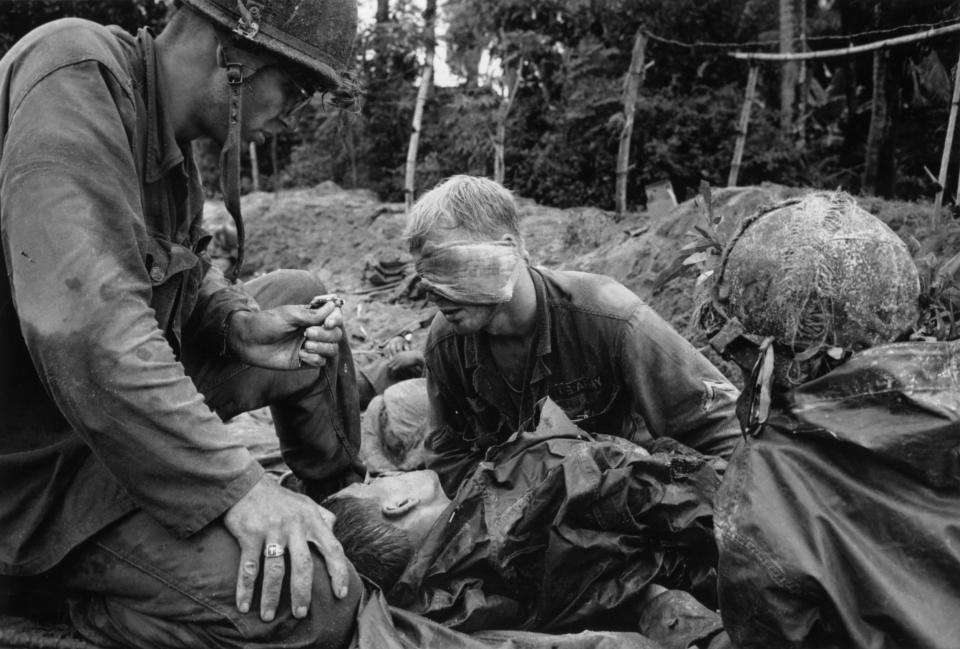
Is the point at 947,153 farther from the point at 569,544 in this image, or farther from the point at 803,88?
the point at 803,88

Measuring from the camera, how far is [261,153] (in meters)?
20.9

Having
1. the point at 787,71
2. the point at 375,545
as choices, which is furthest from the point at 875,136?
the point at 375,545

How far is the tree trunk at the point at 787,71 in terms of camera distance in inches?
496

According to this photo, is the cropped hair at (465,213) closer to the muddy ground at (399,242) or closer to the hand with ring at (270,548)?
the muddy ground at (399,242)

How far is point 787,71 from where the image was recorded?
42.1 ft

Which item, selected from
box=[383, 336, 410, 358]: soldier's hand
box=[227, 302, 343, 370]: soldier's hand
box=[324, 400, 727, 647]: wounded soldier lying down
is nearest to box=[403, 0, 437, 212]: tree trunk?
box=[383, 336, 410, 358]: soldier's hand

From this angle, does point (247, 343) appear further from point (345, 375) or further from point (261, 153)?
point (261, 153)

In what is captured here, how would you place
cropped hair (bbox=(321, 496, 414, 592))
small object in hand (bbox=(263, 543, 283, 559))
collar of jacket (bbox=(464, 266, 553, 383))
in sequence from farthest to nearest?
collar of jacket (bbox=(464, 266, 553, 383)), cropped hair (bbox=(321, 496, 414, 592)), small object in hand (bbox=(263, 543, 283, 559))

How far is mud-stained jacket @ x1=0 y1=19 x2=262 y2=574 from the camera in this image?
2.42m

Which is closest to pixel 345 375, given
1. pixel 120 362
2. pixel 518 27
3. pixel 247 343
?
pixel 247 343

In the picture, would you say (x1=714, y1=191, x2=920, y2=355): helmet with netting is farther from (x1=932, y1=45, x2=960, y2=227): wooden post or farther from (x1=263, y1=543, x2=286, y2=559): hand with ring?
(x1=932, y1=45, x2=960, y2=227): wooden post

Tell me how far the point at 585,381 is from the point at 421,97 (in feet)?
32.6

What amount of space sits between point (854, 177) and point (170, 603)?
12.1 m

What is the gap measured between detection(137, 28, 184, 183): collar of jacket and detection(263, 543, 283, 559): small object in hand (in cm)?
127
